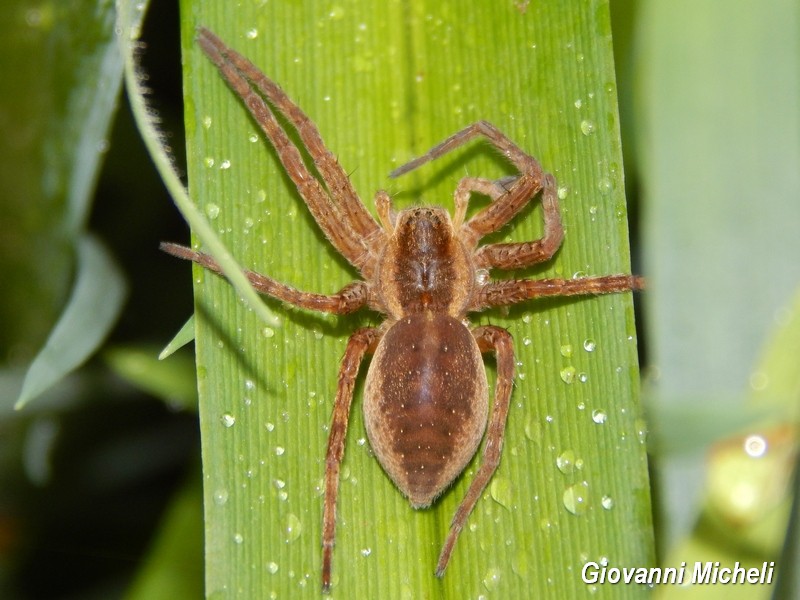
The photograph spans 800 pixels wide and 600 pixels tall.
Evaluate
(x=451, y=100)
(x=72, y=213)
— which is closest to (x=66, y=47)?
(x=72, y=213)

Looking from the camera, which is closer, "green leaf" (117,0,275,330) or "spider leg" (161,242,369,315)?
"green leaf" (117,0,275,330)

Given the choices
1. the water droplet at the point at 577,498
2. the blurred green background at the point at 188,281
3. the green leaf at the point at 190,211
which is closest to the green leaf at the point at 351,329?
the water droplet at the point at 577,498

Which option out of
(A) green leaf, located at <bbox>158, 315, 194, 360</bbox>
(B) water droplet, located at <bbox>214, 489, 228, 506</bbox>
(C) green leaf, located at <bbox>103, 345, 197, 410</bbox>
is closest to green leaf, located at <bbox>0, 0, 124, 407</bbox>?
(C) green leaf, located at <bbox>103, 345, 197, 410</bbox>

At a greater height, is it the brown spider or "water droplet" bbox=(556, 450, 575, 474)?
the brown spider

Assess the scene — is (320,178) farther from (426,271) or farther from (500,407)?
(500,407)

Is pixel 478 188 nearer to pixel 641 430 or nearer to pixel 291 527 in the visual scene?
pixel 641 430

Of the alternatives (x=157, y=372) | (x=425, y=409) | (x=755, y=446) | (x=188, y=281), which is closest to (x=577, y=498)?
(x=425, y=409)

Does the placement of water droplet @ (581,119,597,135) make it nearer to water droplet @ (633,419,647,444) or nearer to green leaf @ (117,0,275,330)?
water droplet @ (633,419,647,444)
